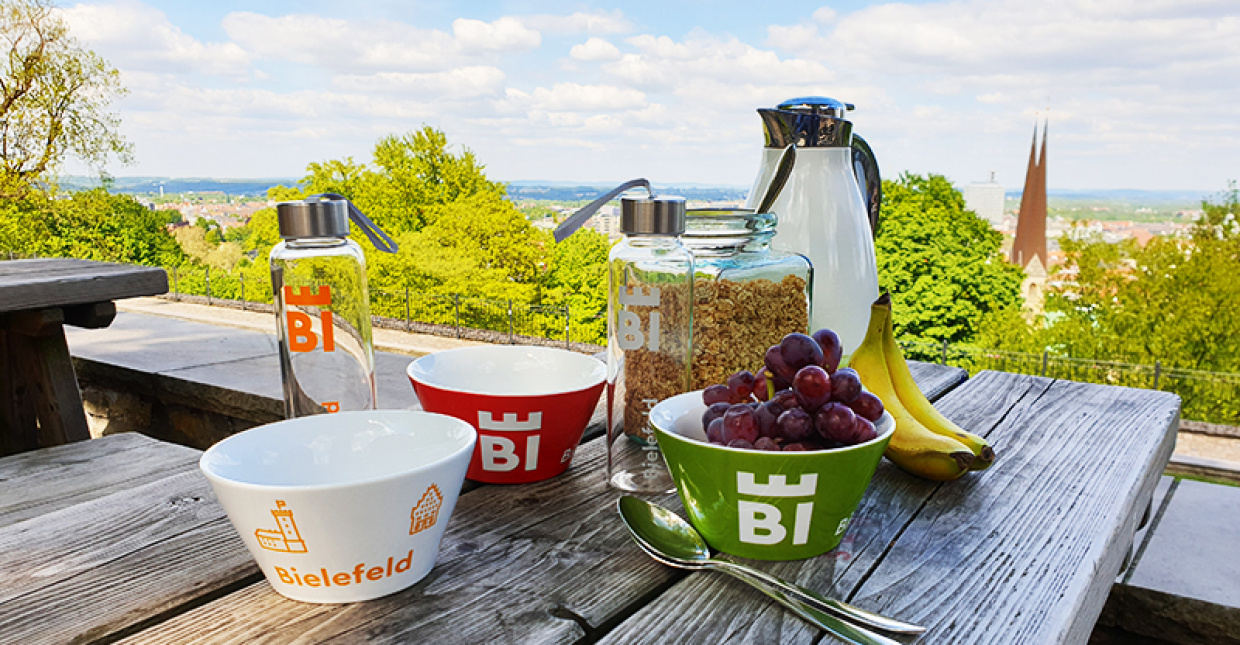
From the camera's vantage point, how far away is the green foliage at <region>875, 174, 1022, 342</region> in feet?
50.8

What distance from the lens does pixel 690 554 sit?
0.48 m

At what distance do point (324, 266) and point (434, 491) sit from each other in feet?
0.88

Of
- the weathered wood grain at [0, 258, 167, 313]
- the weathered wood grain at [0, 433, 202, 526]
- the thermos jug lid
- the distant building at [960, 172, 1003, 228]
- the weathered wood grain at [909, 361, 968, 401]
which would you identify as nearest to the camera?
the thermos jug lid

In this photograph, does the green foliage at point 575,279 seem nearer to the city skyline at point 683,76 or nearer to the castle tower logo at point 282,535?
the castle tower logo at point 282,535

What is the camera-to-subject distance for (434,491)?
42 centimetres

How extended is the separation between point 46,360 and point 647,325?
5.95 ft

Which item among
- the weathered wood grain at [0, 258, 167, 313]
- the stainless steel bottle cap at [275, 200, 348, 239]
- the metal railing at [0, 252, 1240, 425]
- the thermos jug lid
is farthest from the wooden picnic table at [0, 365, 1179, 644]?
the metal railing at [0, 252, 1240, 425]

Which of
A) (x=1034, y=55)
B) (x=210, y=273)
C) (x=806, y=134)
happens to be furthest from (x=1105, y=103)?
(x=806, y=134)

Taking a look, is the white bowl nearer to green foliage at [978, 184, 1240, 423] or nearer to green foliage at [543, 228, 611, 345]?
green foliage at [978, 184, 1240, 423]

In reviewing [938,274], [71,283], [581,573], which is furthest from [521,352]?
[938,274]

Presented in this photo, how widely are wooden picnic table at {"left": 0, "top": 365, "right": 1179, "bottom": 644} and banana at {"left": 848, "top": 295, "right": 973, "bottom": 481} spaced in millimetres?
17

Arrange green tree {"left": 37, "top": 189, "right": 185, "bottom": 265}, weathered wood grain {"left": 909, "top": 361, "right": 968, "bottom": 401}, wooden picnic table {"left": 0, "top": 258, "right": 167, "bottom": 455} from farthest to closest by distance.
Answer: green tree {"left": 37, "top": 189, "right": 185, "bottom": 265}, wooden picnic table {"left": 0, "top": 258, "right": 167, "bottom": 455}, weathered wood grain {"left": 909, "top": 361, "right": 968, "bottom": 401}

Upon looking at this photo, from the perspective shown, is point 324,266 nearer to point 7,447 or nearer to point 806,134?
point 806,134

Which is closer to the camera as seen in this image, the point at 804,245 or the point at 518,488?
the point at 518,488
